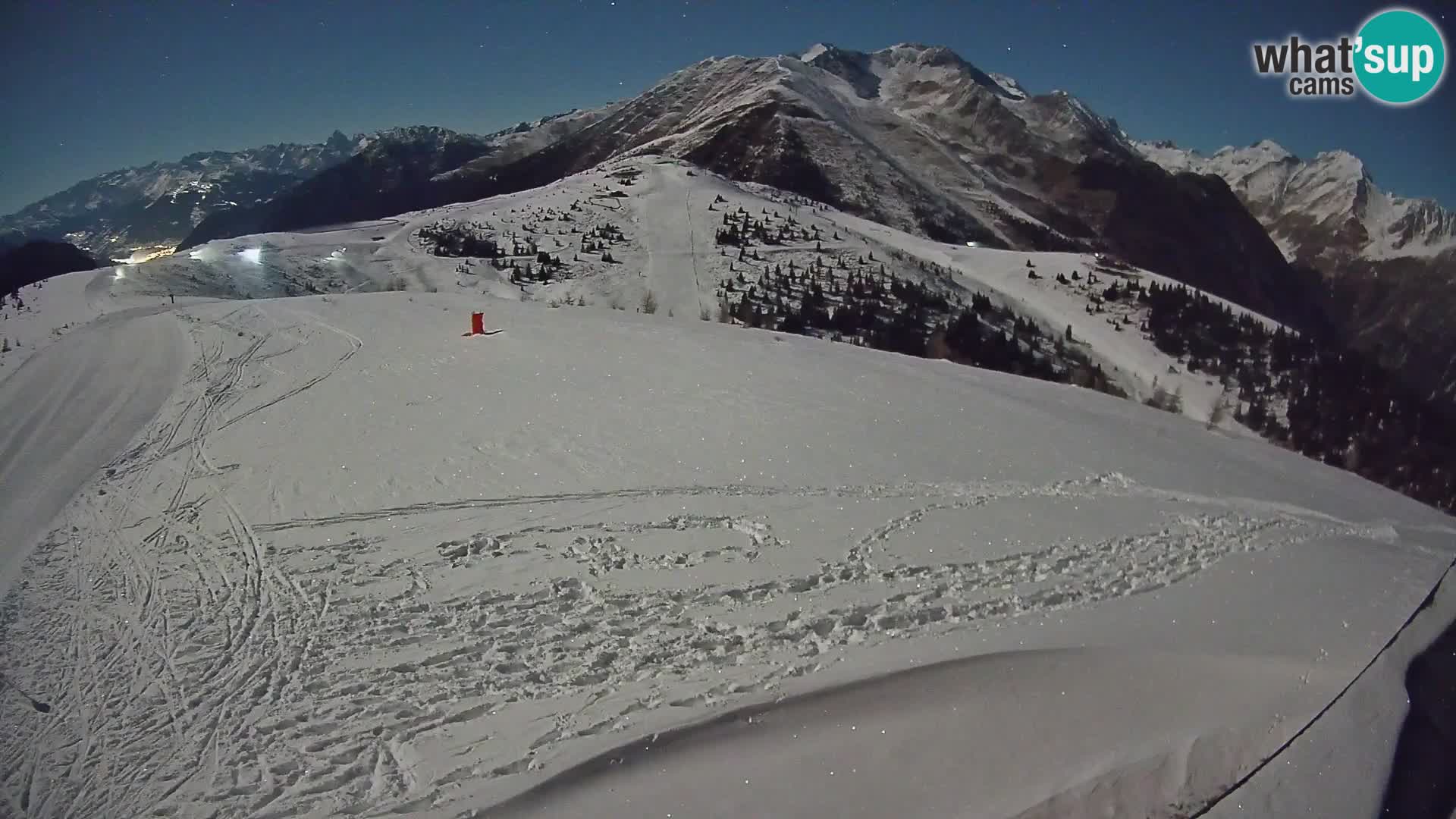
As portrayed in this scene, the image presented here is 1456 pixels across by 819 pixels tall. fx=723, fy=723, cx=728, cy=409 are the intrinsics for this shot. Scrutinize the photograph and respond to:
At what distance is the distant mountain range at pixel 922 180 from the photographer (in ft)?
236

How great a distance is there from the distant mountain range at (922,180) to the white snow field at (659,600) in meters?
43.9

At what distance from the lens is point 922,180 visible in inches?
3164

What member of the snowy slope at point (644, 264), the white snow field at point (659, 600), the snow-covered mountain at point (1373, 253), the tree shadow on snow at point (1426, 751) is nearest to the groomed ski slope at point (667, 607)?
the white snow field at point (659, 600)

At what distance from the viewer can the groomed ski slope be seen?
3754 millimetres

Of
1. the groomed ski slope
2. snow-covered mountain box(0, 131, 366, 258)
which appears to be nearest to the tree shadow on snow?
the groomed ski slope

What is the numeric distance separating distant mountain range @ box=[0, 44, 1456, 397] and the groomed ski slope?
44.4m

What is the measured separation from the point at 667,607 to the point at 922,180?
3254 inches

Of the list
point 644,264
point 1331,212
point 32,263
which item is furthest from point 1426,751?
point 1331,212

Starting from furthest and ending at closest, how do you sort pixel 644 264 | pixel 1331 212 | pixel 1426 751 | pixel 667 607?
pixel 1331 212, pixel 644 264, pixel 667 607, pixel 1426 751

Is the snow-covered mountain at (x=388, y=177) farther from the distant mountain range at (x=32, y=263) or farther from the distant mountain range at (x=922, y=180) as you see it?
the distant mountain range at (x=32, y=263)

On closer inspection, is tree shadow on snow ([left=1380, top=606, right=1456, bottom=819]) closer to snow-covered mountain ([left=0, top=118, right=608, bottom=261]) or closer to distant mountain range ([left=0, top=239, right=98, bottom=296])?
distant mountain range ([left=0, top=239, right=98, bottom=296])

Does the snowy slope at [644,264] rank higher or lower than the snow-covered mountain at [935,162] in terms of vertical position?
lower

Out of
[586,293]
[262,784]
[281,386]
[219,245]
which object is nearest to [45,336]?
[281,386]

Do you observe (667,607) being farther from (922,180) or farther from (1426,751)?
(922,180)
